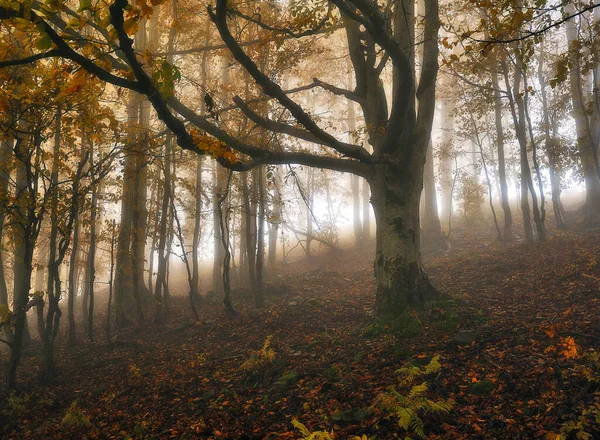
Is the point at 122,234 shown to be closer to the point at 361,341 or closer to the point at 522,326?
the point at 361,341

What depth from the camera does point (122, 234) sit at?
13609 mm

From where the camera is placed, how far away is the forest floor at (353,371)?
403cm

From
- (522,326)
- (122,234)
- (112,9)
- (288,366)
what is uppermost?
(112,9)

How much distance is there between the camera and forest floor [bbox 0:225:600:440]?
4.03m

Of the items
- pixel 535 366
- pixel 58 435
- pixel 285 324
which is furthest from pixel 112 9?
pixel 285 324

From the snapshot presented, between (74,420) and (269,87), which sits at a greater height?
(269,87)

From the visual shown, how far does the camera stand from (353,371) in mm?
5641

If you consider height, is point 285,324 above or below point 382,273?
below

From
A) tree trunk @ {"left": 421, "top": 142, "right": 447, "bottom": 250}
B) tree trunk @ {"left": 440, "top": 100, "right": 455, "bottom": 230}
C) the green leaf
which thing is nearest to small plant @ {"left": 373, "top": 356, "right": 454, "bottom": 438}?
the green leaf

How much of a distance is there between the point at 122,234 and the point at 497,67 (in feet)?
48.0

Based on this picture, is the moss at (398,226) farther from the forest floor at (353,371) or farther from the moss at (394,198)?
the forest floor at (353,371)

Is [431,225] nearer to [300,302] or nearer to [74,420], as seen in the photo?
[300,302]

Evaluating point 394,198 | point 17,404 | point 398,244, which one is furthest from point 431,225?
point 17,404

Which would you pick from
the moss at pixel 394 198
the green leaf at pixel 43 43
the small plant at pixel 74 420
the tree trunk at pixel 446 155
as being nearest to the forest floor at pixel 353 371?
the small plant at pixel 74 420
